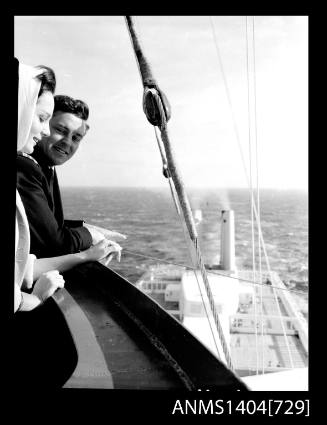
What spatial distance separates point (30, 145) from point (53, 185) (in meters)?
0.23

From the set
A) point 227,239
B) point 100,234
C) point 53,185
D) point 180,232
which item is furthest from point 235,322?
point 180,232

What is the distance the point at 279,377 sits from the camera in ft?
4.00

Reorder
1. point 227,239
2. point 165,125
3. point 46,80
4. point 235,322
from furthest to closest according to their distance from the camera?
point 235,322 < point 227,239 < point 165,125 < point 46,80

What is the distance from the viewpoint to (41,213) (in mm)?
918

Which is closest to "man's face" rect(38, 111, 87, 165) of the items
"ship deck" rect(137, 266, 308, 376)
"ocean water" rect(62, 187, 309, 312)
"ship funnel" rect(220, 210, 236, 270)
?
"ocean water" rect(62, 187, 309, 312)

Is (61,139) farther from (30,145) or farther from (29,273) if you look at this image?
(29,273)

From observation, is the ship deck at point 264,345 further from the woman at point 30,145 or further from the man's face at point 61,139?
the woman at point 30,145

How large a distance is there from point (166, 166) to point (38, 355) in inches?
22.0

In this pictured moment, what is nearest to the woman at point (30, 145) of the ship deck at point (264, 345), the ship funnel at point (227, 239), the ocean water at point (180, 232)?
the ocean water at point (180, 232)

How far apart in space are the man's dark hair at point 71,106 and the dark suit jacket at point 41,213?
154 millimetres

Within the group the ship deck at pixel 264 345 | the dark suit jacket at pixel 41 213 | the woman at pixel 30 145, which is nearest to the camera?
the woman at pixel 30 145

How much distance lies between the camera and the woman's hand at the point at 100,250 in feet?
3.64
